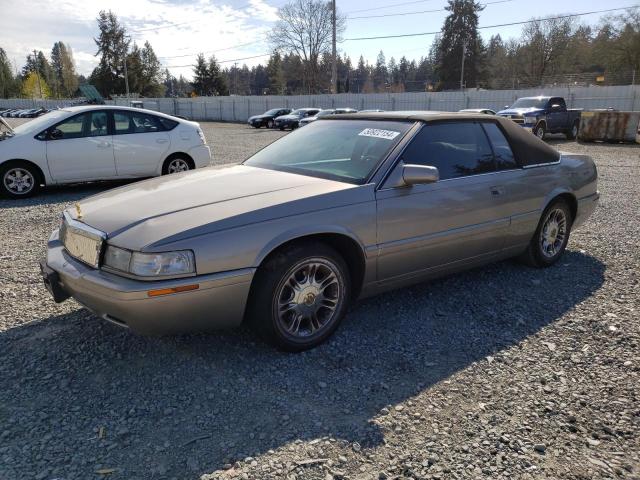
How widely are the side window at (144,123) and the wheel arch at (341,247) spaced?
672 cm

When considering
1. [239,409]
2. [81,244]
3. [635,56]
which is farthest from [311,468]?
[635,56]

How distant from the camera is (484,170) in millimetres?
4199

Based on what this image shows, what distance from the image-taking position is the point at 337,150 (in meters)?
4.00

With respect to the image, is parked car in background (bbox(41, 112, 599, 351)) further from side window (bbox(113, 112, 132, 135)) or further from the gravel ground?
side window (bbox(113, 112, 132, 135))

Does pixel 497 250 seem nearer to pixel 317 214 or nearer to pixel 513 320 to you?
pixel 513 320

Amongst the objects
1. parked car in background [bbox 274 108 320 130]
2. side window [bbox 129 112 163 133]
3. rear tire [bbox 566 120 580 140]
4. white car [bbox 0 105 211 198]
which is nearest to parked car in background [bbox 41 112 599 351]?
white car [bbox 0 105 211 198]

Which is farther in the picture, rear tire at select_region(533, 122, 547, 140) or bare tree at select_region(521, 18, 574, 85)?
bare tree at select_region(521, 18, 574, 85)

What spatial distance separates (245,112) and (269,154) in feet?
154

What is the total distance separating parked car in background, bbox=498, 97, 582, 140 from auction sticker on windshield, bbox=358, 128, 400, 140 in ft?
55.9

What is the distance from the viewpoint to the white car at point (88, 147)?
8102 millimetres

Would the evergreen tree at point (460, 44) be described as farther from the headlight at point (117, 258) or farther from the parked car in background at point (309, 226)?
the headlight at point (117, 258)

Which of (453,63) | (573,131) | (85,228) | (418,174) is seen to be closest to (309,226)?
(418,174)

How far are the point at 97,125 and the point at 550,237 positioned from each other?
724 cm

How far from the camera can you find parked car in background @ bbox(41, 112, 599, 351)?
2.82 metres
